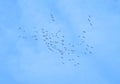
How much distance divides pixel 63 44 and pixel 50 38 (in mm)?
108

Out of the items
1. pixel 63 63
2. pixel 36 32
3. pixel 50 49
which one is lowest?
pixel 63 63

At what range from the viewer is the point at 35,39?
5.48ft

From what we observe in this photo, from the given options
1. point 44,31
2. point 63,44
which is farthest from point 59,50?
point 44,31

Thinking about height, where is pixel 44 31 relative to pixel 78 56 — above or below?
above

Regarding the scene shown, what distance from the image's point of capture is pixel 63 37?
1663 mm

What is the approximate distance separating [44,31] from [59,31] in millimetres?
114

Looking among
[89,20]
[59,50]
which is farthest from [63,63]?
[89,20]

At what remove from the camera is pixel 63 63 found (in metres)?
1.64

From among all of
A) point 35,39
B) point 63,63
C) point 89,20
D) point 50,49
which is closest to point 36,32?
point 35,39

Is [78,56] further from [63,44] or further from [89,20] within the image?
[89,20]

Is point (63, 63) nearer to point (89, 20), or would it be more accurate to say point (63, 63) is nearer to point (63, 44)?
point (63, 44)

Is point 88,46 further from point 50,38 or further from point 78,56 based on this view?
point 50,38

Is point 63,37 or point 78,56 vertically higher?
point 63,37

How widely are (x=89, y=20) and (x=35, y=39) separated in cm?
43
